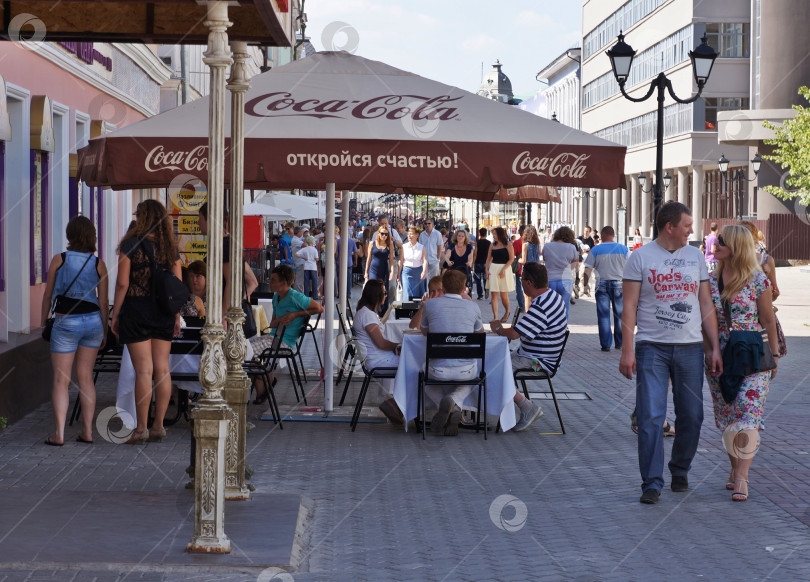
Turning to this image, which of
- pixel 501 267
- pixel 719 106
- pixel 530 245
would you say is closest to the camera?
pixel 501 267

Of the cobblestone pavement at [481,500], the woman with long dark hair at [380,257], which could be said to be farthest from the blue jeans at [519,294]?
the cobblestone pavement at [481,500]

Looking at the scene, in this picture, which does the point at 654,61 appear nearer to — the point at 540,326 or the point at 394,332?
the point at 394,332

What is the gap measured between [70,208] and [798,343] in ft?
37.0

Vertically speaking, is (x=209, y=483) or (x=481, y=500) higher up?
(x=209, y=483)

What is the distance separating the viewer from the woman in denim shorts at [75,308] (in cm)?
973

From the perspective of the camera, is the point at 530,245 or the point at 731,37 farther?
the point at 731,37

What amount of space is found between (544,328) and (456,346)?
1.05 metres

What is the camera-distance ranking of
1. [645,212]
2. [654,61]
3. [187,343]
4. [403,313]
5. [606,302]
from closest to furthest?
1. [187,343]
2. [403,313]
3. [606,302]
4. [654,61]
5. [645,212]

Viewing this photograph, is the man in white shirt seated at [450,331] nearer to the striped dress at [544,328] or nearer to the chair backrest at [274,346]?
the striped dress at [544,328]

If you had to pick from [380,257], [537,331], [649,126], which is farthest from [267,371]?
[649,126]

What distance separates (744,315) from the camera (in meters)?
8.25

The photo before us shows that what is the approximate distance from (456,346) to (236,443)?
3.13 m

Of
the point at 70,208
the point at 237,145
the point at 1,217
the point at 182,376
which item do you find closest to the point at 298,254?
the point at 70,208

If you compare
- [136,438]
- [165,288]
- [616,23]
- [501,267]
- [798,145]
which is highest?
[616,23]
